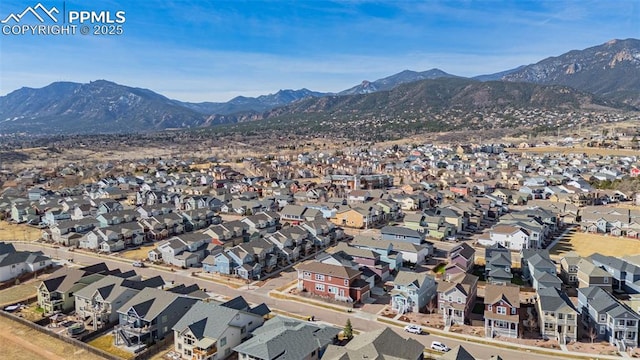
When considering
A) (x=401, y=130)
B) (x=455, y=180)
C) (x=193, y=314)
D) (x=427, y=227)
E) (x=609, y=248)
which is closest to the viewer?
(x=193, y=314)

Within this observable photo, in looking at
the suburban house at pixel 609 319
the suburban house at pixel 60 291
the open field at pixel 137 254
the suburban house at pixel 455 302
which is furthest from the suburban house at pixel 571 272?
the open field at pixel 137 254

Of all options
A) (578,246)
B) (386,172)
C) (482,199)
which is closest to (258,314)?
(578,246)

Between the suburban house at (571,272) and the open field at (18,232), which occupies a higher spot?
the suburban house at (571,272)

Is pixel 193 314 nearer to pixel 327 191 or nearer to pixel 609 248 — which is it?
pixel 609 248

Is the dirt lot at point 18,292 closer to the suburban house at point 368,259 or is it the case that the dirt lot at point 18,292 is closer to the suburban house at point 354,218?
the suburban house at point 368,259

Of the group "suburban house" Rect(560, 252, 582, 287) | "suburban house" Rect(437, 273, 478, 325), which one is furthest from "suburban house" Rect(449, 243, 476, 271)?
"suburban house" Rect(560, 252, 582, 287)

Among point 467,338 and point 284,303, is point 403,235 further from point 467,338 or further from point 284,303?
point 467,338

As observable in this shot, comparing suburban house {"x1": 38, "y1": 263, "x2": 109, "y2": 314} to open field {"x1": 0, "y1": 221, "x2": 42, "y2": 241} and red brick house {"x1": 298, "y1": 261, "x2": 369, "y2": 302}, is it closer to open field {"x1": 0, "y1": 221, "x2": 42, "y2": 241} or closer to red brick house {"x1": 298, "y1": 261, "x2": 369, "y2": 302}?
red brick house {"x1": 298, "y1": 261, "x2": 369, "y2": 302}
